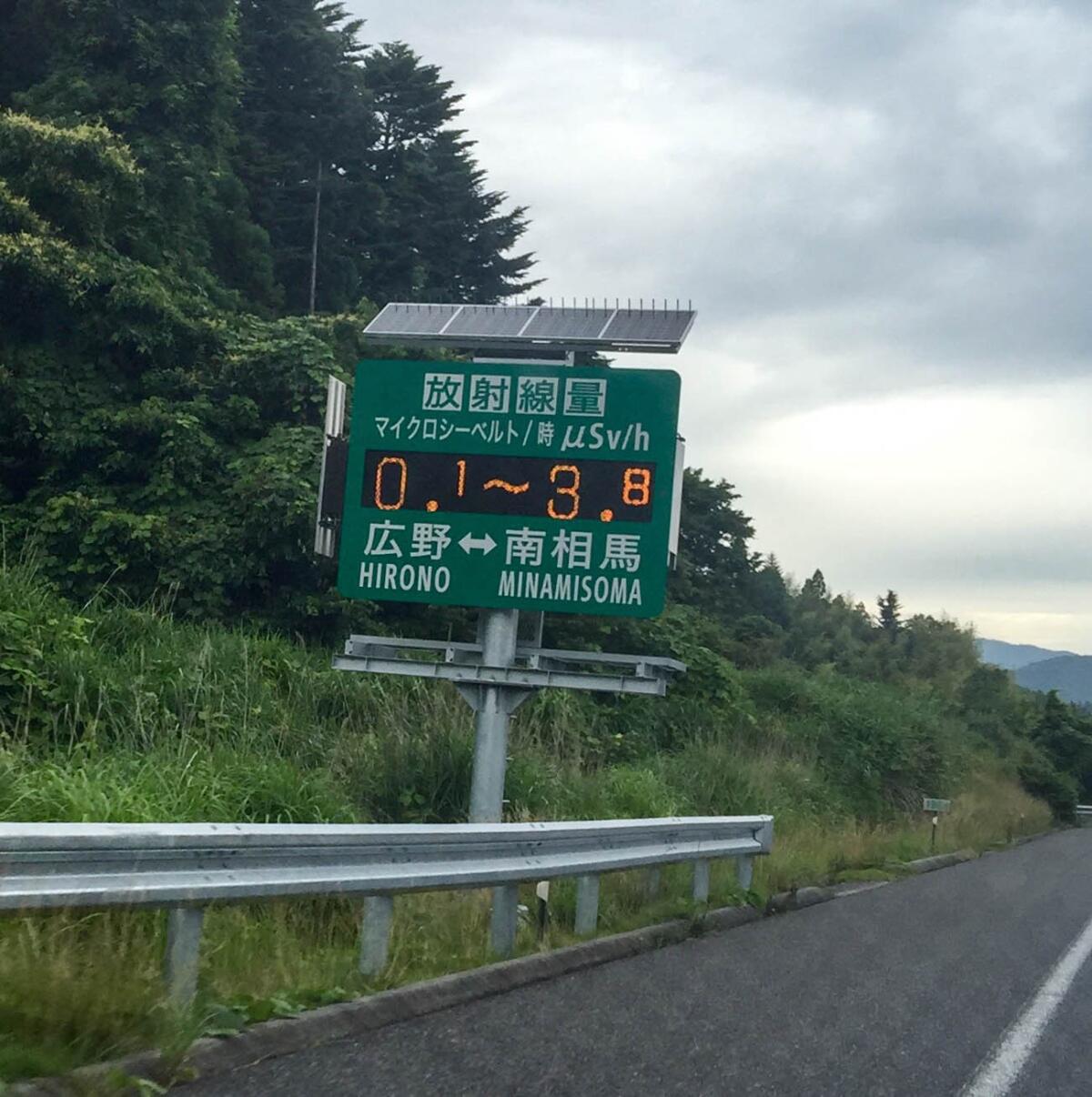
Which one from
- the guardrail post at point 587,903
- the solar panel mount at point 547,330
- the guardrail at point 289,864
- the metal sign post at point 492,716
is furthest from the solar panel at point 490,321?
the guardrail post at point 587,903

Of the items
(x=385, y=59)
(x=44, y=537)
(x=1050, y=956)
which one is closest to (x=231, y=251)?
(x=385, y=59)

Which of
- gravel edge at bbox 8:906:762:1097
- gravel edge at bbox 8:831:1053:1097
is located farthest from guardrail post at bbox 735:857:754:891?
gravel edge at bbox 8:906:762:1097

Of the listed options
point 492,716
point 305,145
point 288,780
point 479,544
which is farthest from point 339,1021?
point 305,145

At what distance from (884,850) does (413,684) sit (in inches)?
257

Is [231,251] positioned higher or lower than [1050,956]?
higher

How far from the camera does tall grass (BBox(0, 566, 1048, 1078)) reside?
528 centimetres

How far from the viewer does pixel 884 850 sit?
1780cm

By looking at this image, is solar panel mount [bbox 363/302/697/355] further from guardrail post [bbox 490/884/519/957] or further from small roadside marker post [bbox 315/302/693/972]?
guardrail post [bbox 490/884/519/957]

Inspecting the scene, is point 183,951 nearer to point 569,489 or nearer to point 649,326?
point 569,489

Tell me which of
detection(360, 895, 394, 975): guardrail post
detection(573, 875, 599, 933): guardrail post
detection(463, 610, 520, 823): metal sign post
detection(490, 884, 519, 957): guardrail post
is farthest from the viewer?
detection(463, 610, 520, 823): metal sign post

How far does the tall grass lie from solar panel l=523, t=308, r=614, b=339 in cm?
375

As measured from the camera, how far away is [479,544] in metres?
11.0

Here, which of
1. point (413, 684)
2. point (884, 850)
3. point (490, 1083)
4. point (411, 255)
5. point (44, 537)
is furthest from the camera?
point (411, 255)

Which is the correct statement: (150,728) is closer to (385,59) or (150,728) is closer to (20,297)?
(20,297)
